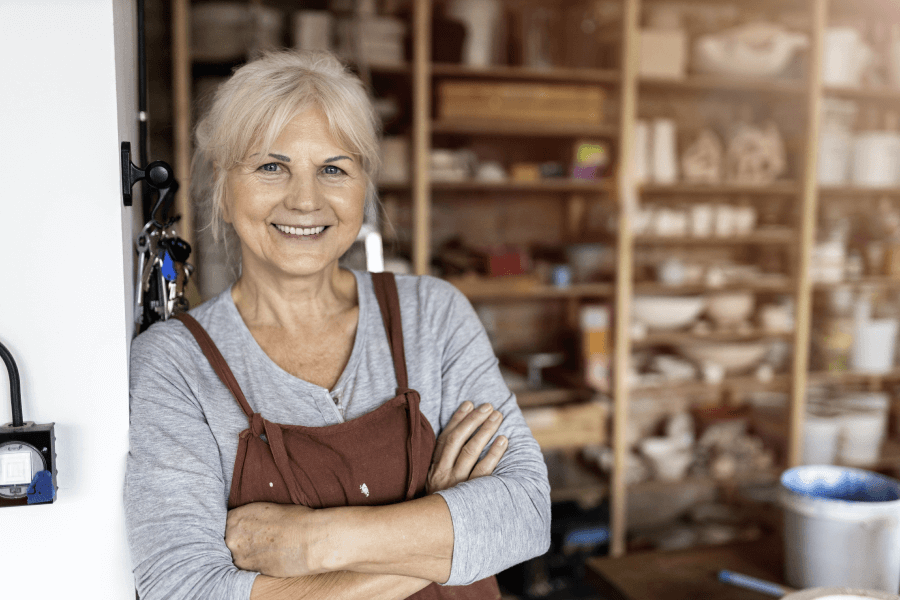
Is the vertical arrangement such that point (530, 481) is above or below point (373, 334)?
below

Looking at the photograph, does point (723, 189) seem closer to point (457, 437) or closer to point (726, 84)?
point (726, 84)

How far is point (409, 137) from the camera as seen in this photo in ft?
9.58

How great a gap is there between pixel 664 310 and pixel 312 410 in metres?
2.40

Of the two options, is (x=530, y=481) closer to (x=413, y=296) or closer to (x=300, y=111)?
(x=413, y=296)

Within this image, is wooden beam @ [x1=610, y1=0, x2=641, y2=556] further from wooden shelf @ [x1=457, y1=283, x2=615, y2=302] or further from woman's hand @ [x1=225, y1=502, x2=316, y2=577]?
woman's hand @ [x1=225, y1=502, x2=316, y2=577]

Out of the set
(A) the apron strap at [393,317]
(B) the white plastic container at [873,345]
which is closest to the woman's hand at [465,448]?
(A) the apron strap at [393,317]

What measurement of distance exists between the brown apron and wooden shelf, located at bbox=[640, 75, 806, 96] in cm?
244

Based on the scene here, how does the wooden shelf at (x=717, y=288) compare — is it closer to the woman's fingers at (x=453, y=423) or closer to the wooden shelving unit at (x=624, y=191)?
the wooden shelving unit at (x=624, y=191)

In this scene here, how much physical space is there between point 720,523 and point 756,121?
2.04m

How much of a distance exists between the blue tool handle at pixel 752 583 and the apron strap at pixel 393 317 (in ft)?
2.26

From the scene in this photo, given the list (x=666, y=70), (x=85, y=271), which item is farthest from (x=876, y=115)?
(x=85, y=271)

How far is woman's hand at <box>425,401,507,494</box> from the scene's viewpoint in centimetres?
113

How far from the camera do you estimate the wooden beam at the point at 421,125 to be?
2.78 metres

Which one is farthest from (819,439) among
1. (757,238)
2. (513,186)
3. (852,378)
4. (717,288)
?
(513,186)
